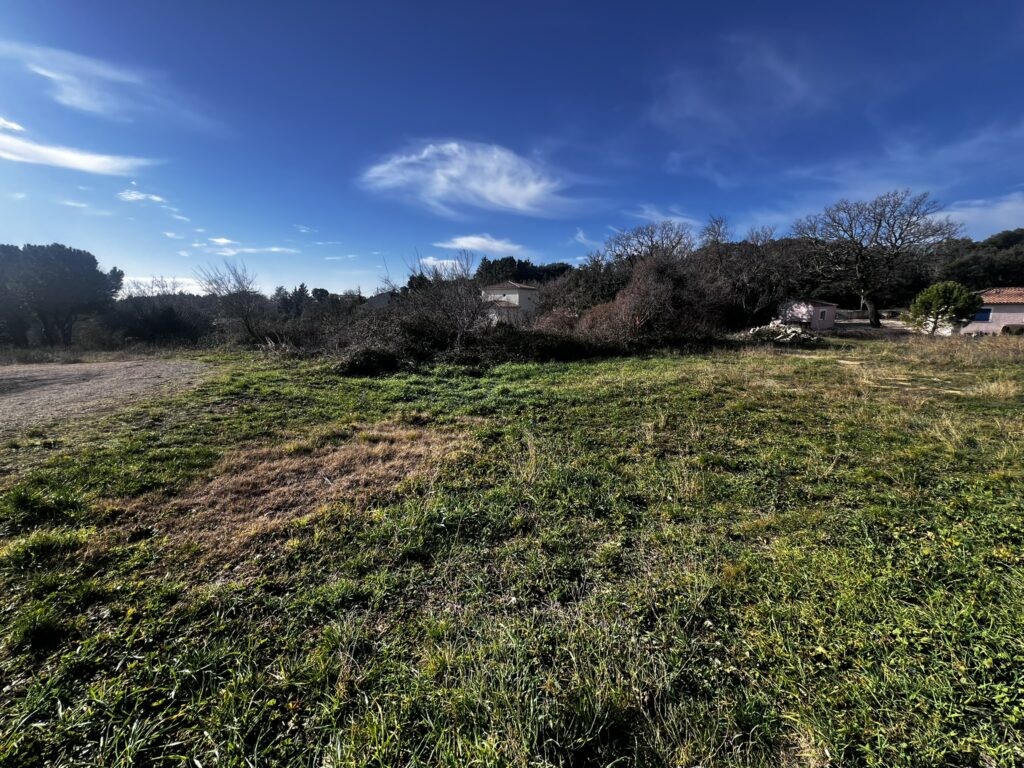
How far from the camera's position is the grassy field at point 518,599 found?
5.81 ft

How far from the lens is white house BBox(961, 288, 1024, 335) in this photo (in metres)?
26.1

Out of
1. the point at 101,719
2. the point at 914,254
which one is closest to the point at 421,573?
the point at 101,719

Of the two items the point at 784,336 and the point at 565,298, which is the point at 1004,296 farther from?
the point at 565,298

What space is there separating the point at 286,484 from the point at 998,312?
147ft

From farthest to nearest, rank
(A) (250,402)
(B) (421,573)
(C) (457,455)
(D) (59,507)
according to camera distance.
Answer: (A) (250,402) < (C) (457,455) < (D) (59,507) < (B) (421,573)

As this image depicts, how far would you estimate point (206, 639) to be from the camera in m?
2.31

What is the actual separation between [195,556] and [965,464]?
26.9 feet

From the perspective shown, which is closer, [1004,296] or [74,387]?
[74,387]

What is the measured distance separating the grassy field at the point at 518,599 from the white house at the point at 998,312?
32.5 m

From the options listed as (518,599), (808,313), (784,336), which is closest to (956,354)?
(784,336)

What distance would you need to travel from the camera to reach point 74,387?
31.2 feet

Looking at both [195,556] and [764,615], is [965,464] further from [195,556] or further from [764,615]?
[195,556]

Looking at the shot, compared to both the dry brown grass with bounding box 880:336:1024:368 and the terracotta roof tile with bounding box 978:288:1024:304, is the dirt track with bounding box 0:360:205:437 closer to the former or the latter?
the dry brown grass with bounding box 880:336:1024:368

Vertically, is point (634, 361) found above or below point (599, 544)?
above
